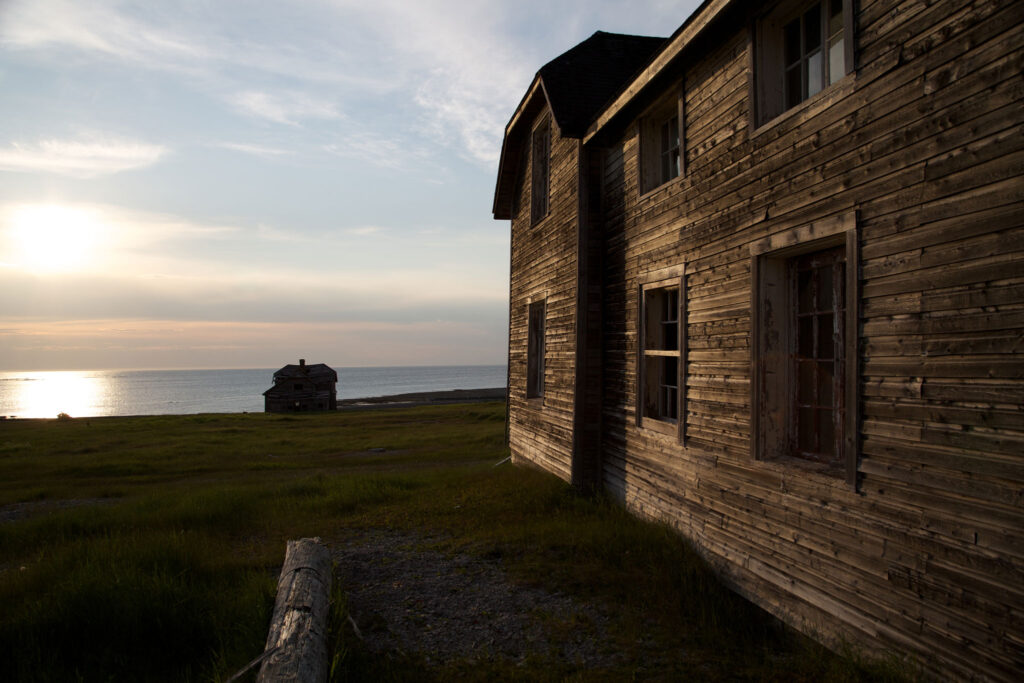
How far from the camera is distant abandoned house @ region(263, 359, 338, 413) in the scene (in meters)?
43.2

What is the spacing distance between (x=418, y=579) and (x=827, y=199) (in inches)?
219

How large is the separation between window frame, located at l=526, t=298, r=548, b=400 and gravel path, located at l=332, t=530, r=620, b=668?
5.59 metres

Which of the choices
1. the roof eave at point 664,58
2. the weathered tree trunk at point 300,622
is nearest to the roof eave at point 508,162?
the roof eave at point 664,58

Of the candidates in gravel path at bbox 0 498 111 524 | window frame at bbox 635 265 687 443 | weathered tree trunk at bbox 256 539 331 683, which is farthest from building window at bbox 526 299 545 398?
gravel path at bbox 0 498 111 524

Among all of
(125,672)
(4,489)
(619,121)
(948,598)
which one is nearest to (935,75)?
(948,598)

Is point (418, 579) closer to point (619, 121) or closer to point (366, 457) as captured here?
point (619, 121)

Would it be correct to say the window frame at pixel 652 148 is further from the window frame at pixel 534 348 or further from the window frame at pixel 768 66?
the window frame at pixel 534 348

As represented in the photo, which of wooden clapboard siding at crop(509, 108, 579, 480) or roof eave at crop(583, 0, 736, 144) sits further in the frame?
wooden clapboard siding at crop(509, 108, 579, 480)

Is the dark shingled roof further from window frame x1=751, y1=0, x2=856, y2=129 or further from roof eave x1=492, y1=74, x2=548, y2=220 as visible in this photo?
window frame x1=751, y1=0, x2=856, y2=129

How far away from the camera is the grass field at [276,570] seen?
4.56 m

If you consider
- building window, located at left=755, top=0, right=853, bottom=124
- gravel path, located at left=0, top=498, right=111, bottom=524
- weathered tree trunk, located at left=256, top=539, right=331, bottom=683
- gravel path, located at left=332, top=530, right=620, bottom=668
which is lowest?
gravel path, located at left=0, top=498, right=111, bottom=524

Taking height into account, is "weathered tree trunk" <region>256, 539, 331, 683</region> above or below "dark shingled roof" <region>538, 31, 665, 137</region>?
below

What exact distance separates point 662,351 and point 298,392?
40.5 meters

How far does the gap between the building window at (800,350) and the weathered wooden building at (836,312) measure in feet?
0.07
